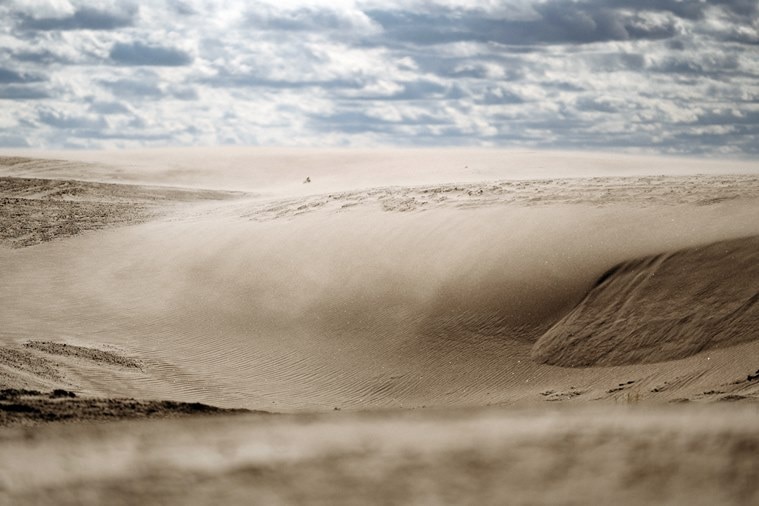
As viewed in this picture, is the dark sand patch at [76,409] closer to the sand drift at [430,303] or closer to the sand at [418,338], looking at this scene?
the sand at [418,338]

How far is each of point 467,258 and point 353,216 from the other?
3.12m

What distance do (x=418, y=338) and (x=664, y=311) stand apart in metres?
2.55

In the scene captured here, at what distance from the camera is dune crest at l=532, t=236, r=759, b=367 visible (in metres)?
8.48

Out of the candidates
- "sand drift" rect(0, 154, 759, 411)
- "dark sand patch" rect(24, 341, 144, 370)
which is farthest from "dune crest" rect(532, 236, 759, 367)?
"dark sand patch" rect(24, 341, 144, 370)

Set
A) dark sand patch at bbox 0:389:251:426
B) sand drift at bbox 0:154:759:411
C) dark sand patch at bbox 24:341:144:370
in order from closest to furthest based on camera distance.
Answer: dark sand patch at bbox 0:389:251:426 < sand drift at bbox 0:154:759:411 < dark sand patch at bbox 24:341:144:370

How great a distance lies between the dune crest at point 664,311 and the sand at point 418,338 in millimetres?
23

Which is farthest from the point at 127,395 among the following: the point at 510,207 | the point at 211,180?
the point at 211,180

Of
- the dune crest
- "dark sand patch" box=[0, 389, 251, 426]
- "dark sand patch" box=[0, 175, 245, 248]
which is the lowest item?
"dark sand patch" box=[0, 389, 251, 426]

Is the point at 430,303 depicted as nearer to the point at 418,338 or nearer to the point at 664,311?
the point at 418,338

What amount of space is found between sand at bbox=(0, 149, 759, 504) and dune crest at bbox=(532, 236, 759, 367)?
23 millimetres

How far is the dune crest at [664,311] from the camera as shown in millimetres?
8484

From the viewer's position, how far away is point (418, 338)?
32.0ft

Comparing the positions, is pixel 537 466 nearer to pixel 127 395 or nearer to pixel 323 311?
pixel 127 395

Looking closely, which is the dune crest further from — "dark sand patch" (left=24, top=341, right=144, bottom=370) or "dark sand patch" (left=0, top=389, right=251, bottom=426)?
"dark sand patch" (left=24, top=341, right=144, bottom=370)
